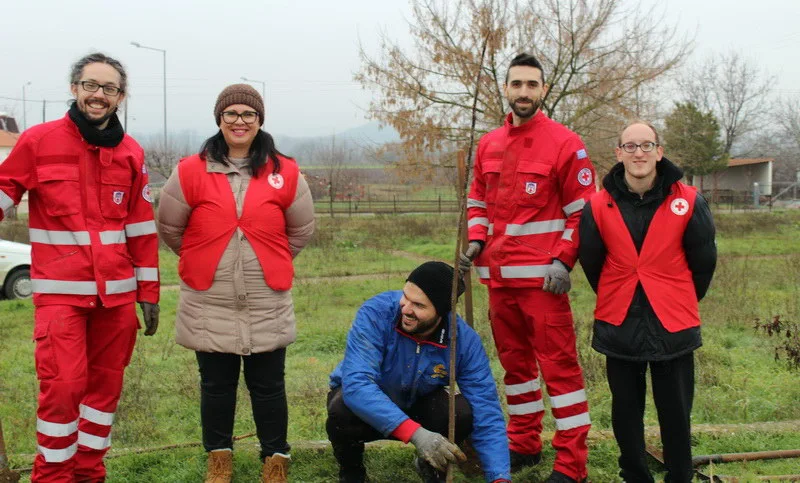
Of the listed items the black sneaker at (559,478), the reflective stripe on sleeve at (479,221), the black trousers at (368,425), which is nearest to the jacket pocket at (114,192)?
the black trousers at (368,425)

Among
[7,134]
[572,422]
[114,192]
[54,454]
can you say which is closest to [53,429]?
[54,454]

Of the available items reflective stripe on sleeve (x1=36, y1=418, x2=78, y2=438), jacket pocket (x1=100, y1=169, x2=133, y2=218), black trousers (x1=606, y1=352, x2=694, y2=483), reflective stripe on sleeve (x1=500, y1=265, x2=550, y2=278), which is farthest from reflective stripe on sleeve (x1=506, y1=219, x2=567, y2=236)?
reflective stripe on sleeve (x1=36, y1=418, x2=78, y2=438)

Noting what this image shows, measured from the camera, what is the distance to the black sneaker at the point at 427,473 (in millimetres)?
3623

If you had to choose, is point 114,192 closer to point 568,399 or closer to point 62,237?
point 62,237

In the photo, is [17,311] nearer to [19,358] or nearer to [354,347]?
[19,358]

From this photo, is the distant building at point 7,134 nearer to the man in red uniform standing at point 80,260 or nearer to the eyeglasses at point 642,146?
the man in red uniform standing at point 80,260

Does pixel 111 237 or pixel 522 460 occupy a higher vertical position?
pixel 111 237

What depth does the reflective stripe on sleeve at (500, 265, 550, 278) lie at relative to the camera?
3.79 m

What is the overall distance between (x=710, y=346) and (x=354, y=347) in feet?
16.8

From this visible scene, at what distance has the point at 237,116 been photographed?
3.64 meters

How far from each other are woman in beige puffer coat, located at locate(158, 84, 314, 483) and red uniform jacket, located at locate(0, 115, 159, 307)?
0.28 metres

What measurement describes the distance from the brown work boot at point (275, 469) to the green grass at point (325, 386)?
0.22m

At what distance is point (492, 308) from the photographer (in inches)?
160

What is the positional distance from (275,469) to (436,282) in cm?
132
